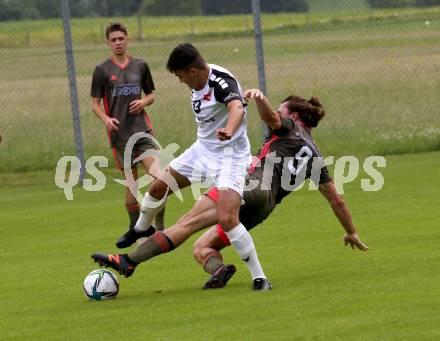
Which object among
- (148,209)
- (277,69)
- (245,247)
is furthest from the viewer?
(277,69)

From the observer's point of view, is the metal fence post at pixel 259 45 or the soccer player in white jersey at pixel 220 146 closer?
the soccer player in white jersey at pixel 220 146

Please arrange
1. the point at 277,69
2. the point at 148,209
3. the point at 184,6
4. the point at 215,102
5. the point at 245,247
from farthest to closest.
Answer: the point at 277,69 < the point at 184,6 < the point at 148,209 < the point at 215,102 < the point at 245,247

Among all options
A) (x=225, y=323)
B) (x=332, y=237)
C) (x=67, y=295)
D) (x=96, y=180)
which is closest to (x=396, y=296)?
(x=225, y=323)

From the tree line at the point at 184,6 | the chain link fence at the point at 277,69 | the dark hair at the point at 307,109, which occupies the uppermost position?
the dark hair at the point at 307,109

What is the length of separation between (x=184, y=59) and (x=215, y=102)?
1.45 ft

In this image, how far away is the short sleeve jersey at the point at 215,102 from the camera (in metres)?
8.49

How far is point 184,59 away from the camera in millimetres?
8359

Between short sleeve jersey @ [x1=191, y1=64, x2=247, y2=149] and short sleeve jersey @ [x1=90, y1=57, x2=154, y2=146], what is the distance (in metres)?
3.61

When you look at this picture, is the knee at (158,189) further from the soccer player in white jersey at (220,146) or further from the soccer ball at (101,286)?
the soccer ball at (101,286)

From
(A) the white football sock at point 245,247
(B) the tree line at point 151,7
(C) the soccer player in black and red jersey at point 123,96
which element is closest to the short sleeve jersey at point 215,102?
(A) the white football sock at point 245,247

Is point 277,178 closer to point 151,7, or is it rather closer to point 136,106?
point 136,106

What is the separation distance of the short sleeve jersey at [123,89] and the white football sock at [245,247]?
14.2 feet

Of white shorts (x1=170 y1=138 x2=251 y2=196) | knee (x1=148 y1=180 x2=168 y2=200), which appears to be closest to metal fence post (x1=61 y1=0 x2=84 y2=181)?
Answer: knee (x1=148 y1=180 x2=168 y2=200)

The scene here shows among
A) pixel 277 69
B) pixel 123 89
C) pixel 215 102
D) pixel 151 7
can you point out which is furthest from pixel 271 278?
pixel 277 69
